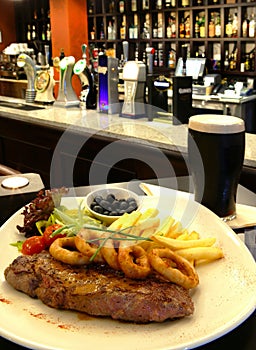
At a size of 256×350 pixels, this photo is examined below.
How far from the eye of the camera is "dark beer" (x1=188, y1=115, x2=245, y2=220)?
1.37 meters

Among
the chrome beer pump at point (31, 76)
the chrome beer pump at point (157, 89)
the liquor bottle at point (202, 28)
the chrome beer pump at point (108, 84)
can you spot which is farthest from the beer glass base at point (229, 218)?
the liquor bottle at point (202, 28)

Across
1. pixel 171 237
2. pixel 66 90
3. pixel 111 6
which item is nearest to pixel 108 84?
pixel 66 90

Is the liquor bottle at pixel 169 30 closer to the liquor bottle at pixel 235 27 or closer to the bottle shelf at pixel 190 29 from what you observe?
the bottle shelf at pixel 190 29

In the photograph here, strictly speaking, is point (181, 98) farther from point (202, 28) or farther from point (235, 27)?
point (202, 28)

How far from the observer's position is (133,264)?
942 millimetres

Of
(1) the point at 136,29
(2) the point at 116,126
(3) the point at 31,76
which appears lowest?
(2) the point at 116,126

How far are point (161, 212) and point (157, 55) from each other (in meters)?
6.35

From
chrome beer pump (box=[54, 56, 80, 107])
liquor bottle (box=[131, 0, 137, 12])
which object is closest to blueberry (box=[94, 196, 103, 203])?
chrome beer pump (box=[54, 56, 80, 107])

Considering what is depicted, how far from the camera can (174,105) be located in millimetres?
3041

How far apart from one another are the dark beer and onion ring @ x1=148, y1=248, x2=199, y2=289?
456mm

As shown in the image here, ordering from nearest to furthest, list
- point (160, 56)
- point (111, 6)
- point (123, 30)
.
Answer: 1. point (160, 56)
2. point (123, 30)
3. point (111, 6)

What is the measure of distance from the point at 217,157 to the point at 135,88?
6.77ft

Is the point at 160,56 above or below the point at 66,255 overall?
above

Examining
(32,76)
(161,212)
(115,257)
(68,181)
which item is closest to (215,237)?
(161,212)
